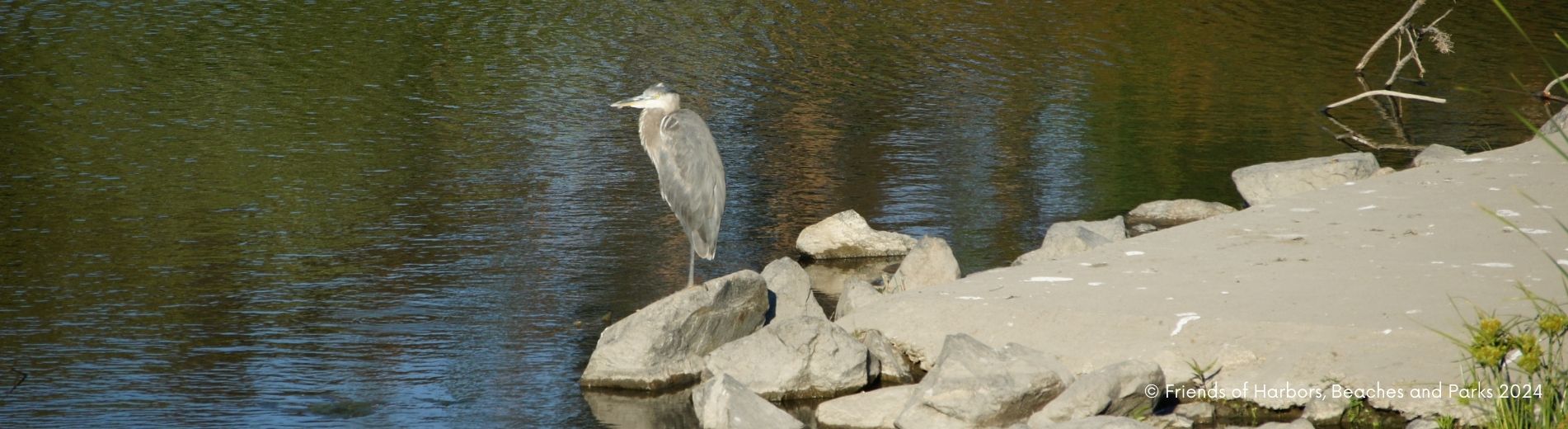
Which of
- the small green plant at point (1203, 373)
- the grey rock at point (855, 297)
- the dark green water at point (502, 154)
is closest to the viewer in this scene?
the small green plant at point (1203, 373)

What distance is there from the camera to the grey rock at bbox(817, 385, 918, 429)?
251 inches

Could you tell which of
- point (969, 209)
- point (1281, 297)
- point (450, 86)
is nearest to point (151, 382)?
point (1281, 297)

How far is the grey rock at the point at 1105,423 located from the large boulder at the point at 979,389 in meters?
0.33

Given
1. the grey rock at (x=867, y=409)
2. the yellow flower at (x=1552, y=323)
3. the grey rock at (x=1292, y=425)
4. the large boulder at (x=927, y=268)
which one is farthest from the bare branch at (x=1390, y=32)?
the yellow flower at (x=1552, y=323)

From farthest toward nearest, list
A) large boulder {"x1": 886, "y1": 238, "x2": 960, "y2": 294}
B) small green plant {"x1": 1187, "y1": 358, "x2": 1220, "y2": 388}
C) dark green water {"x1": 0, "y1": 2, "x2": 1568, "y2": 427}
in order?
large boulder {"x1": 886, "y1": 238, "x2": 960, "y2": 294}, dark green water {"x1": 0, "y1": 2, "x2": 1568, "y2": 427}, small green plant {"x1": 1187, "y1": 358, "x2": 1220, "y2": 388}

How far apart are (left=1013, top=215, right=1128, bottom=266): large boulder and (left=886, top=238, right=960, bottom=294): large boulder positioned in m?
0.45

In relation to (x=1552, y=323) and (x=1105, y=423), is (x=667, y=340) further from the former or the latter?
(x=1552, y=323)

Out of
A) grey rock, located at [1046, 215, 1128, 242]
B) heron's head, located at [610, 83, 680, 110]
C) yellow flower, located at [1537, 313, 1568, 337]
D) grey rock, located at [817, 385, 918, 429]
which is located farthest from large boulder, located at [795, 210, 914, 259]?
yellow flower, located at [1537, 313, 1568, 337]

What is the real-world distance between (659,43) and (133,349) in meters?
12.0

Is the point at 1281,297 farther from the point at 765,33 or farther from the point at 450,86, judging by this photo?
the point at 765,33

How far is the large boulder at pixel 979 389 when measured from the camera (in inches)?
239

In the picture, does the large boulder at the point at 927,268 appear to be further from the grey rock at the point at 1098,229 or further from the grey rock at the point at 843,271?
the grey rock at the point at 1098,229

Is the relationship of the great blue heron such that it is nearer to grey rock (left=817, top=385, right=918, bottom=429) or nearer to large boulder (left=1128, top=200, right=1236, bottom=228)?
grey rock (left=817, top=385, right=918, bottom=429)

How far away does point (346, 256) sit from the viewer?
906cm
